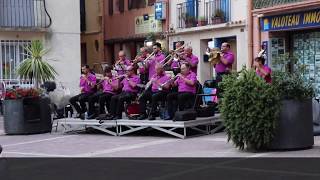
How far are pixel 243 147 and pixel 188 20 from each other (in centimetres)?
1511

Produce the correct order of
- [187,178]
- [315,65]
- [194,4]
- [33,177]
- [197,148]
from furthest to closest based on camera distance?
[194,4]
[315,65]
[197,148]
[33,177]
[187,178]

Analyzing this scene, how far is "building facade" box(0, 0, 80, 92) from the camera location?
25.3 m

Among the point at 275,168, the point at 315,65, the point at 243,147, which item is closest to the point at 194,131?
the point at 243,147

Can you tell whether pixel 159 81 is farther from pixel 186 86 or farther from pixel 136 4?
pixel 136 4

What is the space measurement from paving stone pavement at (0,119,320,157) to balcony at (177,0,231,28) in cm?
969

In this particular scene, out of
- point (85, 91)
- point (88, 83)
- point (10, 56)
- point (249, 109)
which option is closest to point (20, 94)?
point (85, 91)

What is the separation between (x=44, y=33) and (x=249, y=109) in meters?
17.2

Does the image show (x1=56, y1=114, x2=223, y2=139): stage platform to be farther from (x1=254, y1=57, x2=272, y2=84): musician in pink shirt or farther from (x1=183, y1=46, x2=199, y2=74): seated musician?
(x1=254, y1=57, x2=272, y2=84): musician in pink shirt

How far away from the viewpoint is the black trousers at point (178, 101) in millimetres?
13773

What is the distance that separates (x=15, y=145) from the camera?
548 inches

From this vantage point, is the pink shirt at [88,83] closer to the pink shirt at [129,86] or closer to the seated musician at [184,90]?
the pink shirt at [129,86]

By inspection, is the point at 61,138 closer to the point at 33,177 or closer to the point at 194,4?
the point at 33,177

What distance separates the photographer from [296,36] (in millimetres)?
21406

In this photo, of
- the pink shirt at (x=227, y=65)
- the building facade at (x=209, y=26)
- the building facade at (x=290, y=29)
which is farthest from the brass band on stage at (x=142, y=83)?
the building facade at (x=209, y=26)
